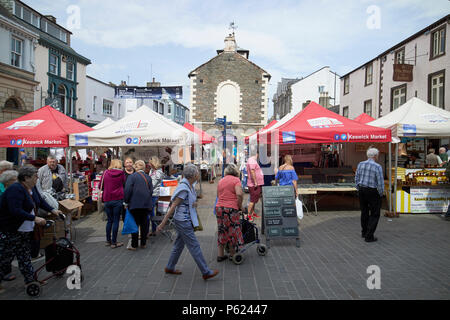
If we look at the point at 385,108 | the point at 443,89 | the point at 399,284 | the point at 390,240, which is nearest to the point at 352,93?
the point at 385,108

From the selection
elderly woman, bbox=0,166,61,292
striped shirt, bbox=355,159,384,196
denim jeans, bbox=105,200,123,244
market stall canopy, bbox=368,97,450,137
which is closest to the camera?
elderly woman, bbox=0,166,61,292

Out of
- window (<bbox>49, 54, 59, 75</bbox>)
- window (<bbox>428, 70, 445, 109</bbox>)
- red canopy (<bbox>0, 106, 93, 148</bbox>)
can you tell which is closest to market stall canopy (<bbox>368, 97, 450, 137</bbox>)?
window (<bbox>428, 70, 445, 109</bbox>)

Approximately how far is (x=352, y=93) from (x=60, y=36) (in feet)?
81.4

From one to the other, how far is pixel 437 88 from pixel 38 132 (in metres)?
17.4

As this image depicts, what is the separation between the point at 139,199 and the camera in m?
5.69

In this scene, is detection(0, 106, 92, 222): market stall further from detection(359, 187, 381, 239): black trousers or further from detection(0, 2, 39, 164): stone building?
detection(0, 2, 39, 164): stone building

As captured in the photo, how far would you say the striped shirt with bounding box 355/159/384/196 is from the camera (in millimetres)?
6156

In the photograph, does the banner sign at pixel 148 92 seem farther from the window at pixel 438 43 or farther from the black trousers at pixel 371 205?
the black trousers at pixel 371 205

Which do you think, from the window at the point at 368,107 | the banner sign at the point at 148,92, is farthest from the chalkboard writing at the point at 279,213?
the banner sign at the point at 148,92

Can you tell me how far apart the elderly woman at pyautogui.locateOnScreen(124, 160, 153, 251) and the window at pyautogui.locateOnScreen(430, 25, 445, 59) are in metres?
15.9

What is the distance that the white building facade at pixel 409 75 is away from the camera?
14805 millimetres

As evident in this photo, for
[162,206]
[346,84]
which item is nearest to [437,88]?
[346,84]

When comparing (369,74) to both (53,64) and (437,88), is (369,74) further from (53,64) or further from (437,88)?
(53,64)
